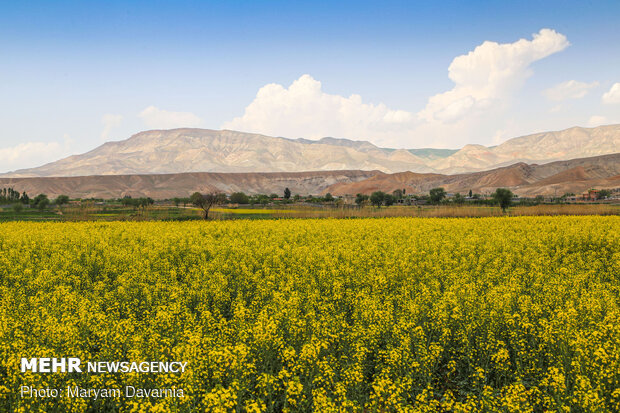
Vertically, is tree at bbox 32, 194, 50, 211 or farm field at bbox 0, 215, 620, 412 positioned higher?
tree at bbox 32, 194, 50, 211

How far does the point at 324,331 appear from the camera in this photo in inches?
360

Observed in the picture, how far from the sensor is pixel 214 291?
42.9 feet

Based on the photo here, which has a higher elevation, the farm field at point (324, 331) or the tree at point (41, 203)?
the tree at point (41, 203)

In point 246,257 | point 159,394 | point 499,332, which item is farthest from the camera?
point 246,257

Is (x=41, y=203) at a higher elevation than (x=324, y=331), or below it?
higher

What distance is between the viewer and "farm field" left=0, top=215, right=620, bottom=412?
23.3ft

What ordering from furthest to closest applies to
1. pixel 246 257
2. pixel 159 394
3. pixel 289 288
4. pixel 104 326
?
pixel 246 257, pixel 289 288, pixel 104 326, pixel 159 394

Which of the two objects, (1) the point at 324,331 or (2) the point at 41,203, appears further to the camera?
(2) the point at 41,203

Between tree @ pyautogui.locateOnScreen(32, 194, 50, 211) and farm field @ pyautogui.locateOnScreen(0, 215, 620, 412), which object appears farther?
tree @ pyautogui.locateOnScreen(32, 194, 50, 211)

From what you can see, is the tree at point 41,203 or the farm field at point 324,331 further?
the tree at point 41,203

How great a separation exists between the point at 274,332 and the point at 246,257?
9946 millimetres

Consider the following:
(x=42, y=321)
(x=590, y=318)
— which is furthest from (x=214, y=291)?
(x=590, y=318)

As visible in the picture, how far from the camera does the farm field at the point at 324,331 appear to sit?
710 cm

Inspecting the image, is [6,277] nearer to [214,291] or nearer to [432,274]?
[214,291]
